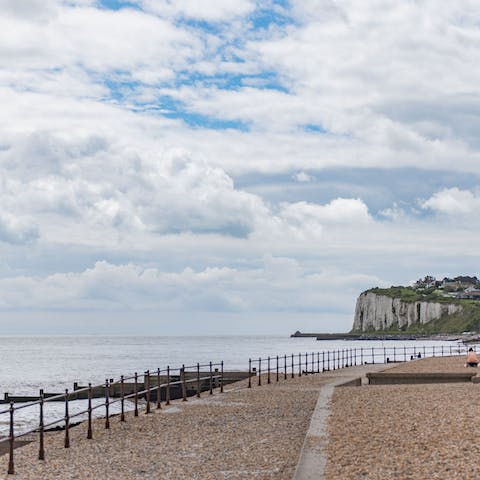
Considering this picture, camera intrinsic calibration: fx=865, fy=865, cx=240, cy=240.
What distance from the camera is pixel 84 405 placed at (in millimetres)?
46594

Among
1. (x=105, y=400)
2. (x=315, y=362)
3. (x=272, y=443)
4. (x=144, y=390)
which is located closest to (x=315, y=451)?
(x=272, y=443)

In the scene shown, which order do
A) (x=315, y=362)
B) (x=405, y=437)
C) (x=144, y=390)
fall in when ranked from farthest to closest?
(x=315, y=362) < (x=144, y=390) < (x=405, y=437)

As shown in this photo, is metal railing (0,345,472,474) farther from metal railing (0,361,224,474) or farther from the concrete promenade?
the concrete promenade

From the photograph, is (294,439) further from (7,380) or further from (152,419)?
(7,380)

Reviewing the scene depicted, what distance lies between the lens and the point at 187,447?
1648cm

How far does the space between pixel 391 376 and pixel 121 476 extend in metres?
21.9

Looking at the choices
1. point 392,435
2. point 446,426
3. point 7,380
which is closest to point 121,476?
point 392,435

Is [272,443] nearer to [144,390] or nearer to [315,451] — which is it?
→ [315,451]

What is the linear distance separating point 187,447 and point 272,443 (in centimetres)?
162

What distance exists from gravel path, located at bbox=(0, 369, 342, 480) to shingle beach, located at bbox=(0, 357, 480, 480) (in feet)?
0.06

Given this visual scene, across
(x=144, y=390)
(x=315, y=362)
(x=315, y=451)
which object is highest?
(x=315, y=362)

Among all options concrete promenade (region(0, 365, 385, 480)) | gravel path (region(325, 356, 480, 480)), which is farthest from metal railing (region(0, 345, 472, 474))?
gravel path (region(325, 356, 480, 480))

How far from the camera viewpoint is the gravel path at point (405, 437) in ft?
39.3

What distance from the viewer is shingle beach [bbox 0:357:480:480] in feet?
42.3
